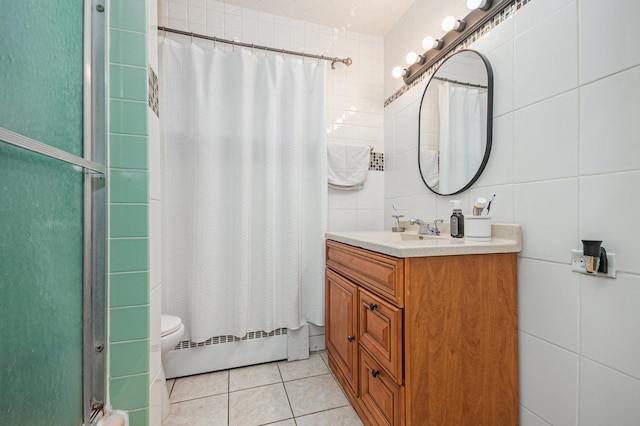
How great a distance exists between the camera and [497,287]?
1037 millimetres

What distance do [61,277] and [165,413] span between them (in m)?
1.13

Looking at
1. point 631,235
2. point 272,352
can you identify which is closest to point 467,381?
point 631,235

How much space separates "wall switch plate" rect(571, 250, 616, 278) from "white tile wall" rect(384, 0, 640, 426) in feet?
0.05

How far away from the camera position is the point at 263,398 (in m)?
1.46

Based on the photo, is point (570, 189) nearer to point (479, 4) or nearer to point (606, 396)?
point (606, 396)

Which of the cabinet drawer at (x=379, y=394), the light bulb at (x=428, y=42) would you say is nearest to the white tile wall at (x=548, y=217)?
the cabinet drawer at (x=379, y=394)

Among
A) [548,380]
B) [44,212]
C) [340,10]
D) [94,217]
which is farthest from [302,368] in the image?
[340,10]

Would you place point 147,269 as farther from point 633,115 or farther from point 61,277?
point 633,115

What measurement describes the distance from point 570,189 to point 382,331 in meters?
0.81

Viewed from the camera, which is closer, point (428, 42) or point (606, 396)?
point (606, 396)

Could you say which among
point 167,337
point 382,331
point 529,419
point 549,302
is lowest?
point 529,419

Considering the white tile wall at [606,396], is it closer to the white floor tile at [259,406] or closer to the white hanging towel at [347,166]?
the white floor tile at [259,406]

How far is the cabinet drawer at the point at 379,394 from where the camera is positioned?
0.97m

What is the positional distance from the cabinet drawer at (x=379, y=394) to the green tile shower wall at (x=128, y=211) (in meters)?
0.79
